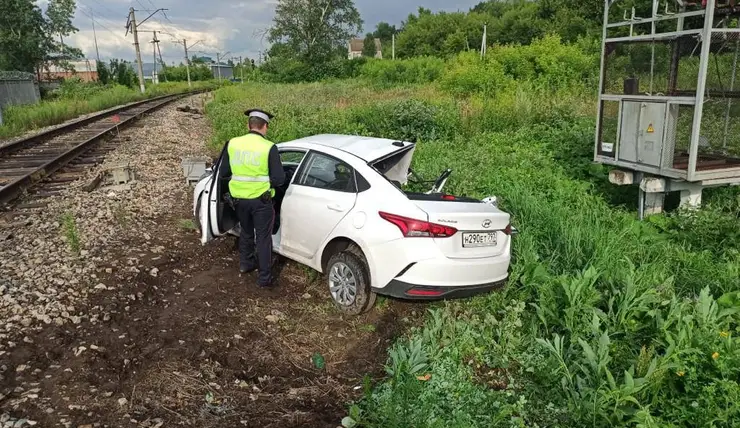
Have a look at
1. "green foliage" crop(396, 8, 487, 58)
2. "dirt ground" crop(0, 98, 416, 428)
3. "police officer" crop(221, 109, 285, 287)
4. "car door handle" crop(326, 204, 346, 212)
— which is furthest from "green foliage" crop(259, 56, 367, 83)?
"car door handle" crop(326, 204, 346, 212)

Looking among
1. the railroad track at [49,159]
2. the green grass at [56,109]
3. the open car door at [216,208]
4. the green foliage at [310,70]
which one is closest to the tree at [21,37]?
the green grass at [56,109]

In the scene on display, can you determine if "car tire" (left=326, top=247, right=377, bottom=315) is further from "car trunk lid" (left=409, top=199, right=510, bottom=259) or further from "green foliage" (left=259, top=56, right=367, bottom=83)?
"green foliage" (left=259, top=56, right=367, bottom=83)

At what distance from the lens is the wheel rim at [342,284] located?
4.80 meters

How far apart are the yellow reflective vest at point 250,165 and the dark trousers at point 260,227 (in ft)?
0.38

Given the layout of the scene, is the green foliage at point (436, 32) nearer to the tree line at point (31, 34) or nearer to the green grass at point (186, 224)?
the tree line at point (31, 34)

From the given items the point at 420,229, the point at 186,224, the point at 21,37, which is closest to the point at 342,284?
the point at 420,229

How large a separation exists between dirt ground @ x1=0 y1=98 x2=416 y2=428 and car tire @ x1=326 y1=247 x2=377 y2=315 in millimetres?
173

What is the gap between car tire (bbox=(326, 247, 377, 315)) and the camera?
4684 millimetres

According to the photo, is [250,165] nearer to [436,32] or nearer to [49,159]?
[49,159]

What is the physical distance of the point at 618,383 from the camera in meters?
3.37

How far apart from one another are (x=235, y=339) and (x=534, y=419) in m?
2.59

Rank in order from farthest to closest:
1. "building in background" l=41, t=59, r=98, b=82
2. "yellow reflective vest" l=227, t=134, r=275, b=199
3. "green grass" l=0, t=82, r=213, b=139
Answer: "building in background" l=41, t=59, r=98, b=82
"green grass" l=0, t=82, r=213, b=139
"yellow reflective vest" l=227, t=134, r=275, b=199

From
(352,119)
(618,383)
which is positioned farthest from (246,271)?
(352,119)

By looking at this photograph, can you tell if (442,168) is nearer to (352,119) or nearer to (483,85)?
(352,119)
